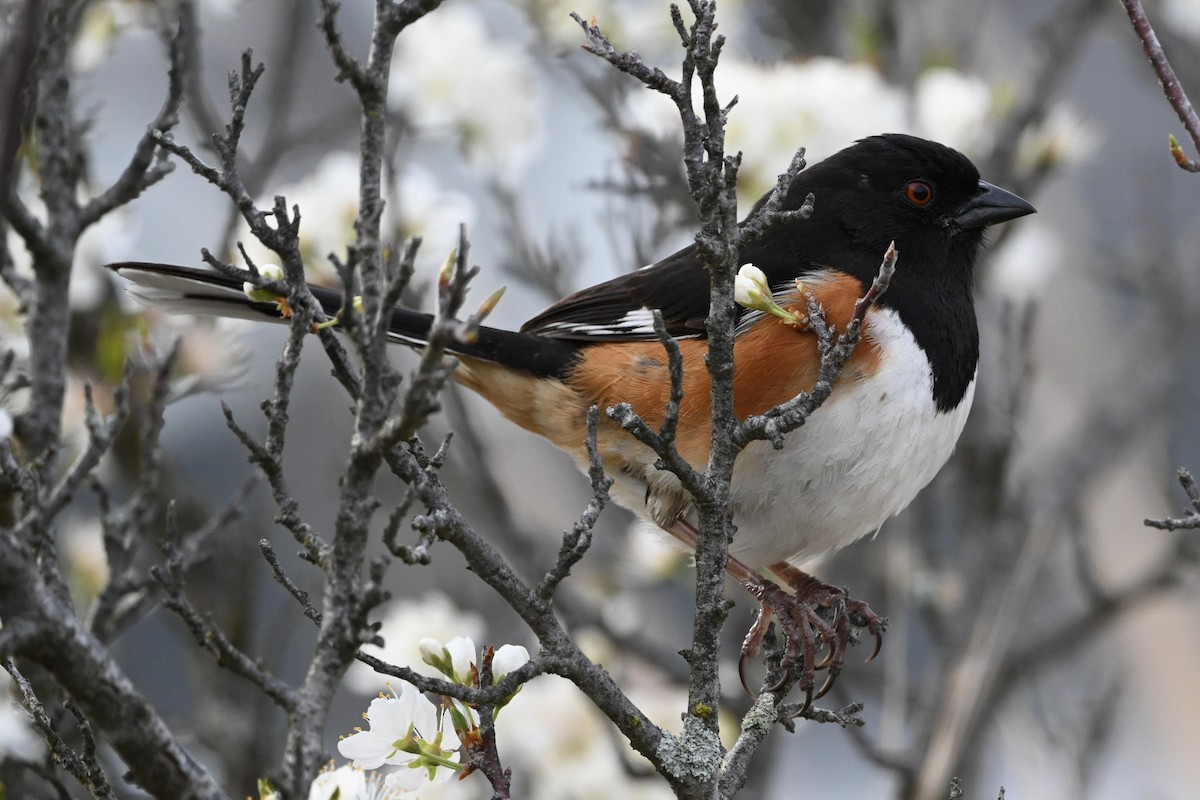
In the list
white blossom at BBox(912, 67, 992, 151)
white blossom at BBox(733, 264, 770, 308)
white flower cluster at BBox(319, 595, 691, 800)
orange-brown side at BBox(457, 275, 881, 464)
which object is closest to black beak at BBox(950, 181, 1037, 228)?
orange-brown side at BBox(457, 275, 881, 464)

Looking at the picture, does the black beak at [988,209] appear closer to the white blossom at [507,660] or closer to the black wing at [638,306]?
the black wing at [638,306]

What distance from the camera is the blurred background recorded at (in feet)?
9.56

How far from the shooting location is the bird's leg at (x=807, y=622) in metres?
2.10

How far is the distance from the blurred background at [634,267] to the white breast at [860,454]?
0.41 m

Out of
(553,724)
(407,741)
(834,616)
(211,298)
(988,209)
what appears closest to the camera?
(407,741)

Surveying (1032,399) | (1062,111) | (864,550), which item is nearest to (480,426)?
(864,550)

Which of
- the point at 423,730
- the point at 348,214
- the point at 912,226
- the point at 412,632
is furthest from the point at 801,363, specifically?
the point at 412,632

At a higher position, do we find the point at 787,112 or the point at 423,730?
the point at 787,112

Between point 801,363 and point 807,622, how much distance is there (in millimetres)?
426

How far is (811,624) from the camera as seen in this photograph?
7.20 feet

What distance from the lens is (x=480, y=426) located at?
3740mm

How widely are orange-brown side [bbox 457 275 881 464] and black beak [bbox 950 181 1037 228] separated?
0.30 meters

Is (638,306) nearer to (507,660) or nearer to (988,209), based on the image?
(988,209)

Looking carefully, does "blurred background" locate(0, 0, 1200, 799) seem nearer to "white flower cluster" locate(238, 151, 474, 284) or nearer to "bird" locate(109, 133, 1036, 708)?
"white flower cluster" locate(238, 151, 474, 284)
